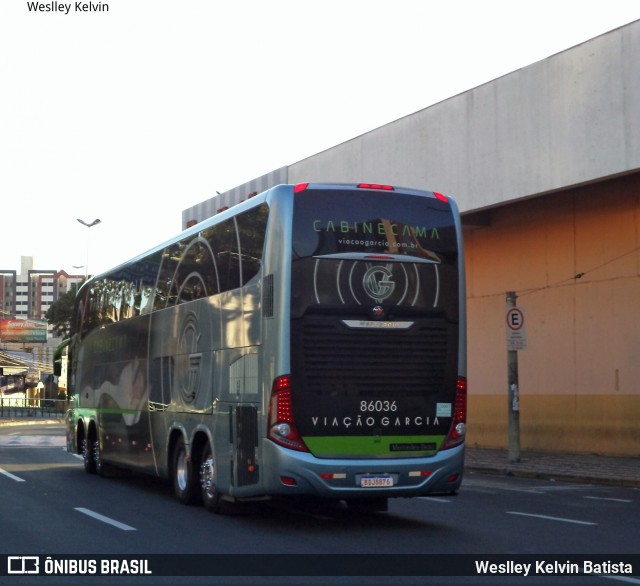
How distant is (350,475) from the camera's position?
483 inches

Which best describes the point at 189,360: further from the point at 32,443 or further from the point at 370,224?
the point at 32,443

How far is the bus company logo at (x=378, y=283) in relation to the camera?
12.6 m

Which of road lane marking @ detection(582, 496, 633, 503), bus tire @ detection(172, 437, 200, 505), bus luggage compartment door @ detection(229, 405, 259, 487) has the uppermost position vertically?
bus luggage compartment door @ detection(229, 405, 259, 487)

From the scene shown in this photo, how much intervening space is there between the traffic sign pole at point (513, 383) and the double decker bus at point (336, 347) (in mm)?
9741

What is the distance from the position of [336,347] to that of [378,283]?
0.92 m

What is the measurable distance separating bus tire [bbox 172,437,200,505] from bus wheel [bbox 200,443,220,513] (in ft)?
0.71

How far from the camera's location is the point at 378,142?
31.2m

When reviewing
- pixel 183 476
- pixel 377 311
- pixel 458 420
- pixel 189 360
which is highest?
pixel 377 311

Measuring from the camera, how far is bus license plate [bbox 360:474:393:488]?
1233cm

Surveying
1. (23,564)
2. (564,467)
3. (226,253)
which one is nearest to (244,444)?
(226,253)

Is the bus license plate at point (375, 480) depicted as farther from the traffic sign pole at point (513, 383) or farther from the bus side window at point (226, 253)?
the traffic sign pole at point (513, 383)

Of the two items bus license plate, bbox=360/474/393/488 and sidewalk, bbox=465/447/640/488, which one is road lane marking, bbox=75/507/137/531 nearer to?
bus license plate, bbox=360/474/393/488

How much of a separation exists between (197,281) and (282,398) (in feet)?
11.5

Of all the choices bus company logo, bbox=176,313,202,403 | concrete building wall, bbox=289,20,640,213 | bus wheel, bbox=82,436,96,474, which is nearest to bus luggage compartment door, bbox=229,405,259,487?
bus company logo, bbox=176,313,202,403
